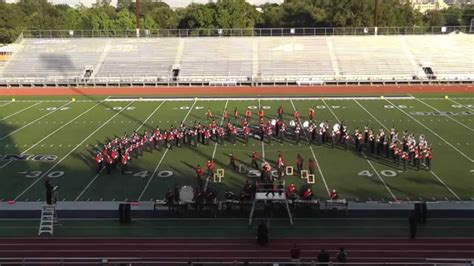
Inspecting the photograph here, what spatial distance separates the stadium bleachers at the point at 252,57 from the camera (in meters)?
41.2

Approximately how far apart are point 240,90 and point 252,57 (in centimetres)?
760

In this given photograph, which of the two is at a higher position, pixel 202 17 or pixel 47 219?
pixel 202 17

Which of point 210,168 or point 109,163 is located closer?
point 210,168

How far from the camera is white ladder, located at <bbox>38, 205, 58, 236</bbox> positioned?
12.8 metres

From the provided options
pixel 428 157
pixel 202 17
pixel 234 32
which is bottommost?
pixel 428 157

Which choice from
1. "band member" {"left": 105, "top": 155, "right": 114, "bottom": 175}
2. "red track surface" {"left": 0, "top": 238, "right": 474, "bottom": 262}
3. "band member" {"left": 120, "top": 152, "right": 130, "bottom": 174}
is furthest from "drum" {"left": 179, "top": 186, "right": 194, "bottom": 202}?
"band member" {"left": 105, "top": 155, "right": 114, "bottom": 175}

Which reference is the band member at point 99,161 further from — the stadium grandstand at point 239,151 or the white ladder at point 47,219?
the white ladder at point 47,219

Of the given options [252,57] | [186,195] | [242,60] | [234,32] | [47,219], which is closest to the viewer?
[47,219]

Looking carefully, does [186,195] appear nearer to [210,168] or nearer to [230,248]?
[230,248]

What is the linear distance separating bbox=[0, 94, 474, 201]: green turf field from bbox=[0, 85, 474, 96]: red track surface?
11.7 ft

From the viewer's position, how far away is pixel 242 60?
144 ft

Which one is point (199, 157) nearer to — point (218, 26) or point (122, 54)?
point (122, 54)

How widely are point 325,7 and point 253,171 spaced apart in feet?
187

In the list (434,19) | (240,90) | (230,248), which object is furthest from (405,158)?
(434,19)
